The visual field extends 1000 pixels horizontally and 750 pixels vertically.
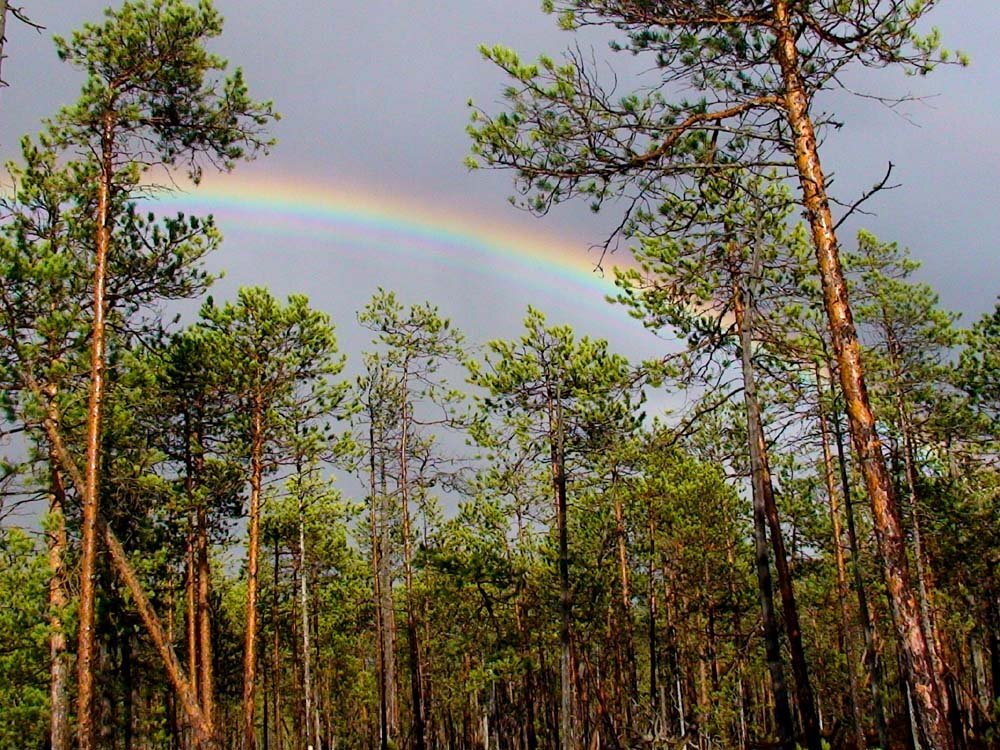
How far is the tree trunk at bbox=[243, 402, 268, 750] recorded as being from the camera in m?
15.1

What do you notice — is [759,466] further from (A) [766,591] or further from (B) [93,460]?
(B) [93,460]

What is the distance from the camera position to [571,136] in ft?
25.0

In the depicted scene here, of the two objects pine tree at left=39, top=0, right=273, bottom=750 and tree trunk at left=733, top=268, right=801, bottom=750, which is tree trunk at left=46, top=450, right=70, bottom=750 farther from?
tree trunk at left=733, top=268, right=801, bottom=750

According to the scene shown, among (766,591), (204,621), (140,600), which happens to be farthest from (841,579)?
(140,600)

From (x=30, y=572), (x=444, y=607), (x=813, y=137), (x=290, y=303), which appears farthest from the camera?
(x=444, y=607)

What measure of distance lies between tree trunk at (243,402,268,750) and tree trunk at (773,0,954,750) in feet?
40.6

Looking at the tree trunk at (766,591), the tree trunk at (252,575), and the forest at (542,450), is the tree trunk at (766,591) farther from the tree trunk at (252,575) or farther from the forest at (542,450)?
the tree trunk at (252,575)

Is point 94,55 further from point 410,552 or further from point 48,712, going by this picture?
point 410,552

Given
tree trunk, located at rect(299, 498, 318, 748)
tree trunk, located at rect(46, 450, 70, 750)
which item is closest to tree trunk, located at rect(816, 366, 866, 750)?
tree trunk, located at rect(299, 498, 318, 748)

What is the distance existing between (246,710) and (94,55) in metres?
12.7

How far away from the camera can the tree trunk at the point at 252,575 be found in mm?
15062

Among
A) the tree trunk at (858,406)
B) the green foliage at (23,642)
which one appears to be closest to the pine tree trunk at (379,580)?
the green foliage at (23,642)

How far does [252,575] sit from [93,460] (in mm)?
6452

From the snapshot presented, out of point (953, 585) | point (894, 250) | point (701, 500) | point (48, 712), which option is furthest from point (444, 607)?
point (894, 250)
